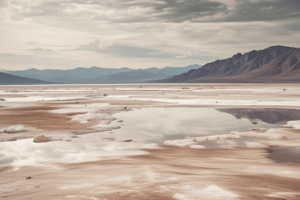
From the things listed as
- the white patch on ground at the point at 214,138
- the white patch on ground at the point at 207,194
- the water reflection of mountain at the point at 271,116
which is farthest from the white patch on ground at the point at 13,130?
the water reflection of mountain at the point at 271,116

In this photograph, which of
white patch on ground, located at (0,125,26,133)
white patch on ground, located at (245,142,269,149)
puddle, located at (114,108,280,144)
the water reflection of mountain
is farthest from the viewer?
the water reflection of mountain

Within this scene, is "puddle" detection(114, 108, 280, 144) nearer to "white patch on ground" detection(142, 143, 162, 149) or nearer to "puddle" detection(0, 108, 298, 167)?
"puddle" detection(0, 108, 298, 167)

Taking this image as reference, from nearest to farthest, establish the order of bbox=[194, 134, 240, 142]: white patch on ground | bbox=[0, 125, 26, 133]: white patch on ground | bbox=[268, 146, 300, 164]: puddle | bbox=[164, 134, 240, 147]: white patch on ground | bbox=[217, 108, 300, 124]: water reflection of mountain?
1. bbox=[268, 146, 300, 164]: puddle
2. bbox=[164, 134, 240, 147]: white patch on ground
3. bbox=[194, 134, 240, 142]: white patch on ground
4. bbox=[0, 125, 26, 133]: white patch on ground
5. bbox=[217, 108, 300, 124]: water reflection of mountain

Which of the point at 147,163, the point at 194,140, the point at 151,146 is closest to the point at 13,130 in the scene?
the point at 151,146

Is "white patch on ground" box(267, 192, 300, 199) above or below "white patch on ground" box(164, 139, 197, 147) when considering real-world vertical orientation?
above

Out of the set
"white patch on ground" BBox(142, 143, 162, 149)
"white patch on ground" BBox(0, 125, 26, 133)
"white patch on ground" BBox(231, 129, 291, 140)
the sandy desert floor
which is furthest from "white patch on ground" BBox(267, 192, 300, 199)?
"white patch on ground" BBox(0, 125, 26, 133)

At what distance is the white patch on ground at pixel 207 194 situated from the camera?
5.09m

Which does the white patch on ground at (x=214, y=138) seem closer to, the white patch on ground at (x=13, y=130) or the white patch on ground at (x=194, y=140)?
the white patch on ground at (x=194, y=140)

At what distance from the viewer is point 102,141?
37.2ft

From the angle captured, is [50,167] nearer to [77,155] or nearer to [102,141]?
[77,155]

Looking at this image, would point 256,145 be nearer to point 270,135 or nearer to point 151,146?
point 270,135

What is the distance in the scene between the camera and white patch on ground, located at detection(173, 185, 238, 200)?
5.09 metres

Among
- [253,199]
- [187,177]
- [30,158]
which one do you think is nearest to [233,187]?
[253,199]

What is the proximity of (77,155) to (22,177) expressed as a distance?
2.60 m
